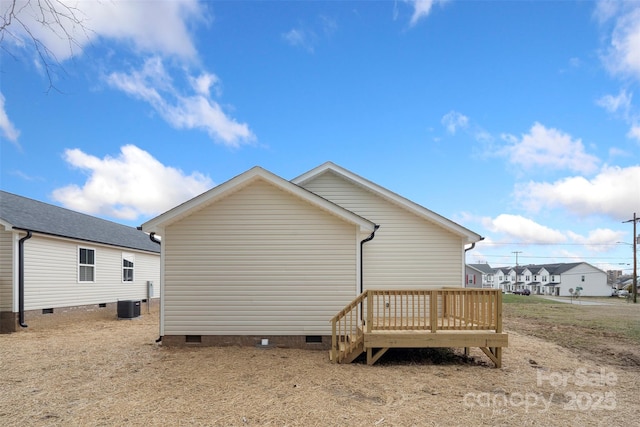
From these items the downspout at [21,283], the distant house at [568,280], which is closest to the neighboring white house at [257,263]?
the downspout at [21,283]

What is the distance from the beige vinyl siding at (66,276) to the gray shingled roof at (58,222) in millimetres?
315

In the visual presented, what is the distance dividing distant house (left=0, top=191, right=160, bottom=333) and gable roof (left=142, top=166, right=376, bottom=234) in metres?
6.15

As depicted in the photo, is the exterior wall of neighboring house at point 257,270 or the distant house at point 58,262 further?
the distant house at point 58,262

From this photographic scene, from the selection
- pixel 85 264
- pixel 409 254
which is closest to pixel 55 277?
pixel 85 264

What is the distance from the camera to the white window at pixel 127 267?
16.6 m

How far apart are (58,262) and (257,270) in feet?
29.4

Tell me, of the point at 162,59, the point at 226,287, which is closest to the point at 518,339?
the point at 226,287

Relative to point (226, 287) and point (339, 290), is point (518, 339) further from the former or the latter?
point (226, 287)

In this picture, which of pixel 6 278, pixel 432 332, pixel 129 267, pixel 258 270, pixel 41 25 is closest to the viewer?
pixel 41 25

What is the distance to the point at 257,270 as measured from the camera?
8336 millimetres

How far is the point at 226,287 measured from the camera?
27.3 feet

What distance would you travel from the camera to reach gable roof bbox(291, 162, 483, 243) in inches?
382

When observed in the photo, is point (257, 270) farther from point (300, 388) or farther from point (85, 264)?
point (85, 264)

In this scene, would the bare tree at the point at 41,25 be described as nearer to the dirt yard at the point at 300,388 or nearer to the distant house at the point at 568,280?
the dirt yard at the point at 300,388
